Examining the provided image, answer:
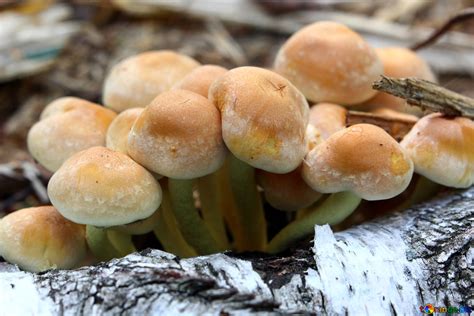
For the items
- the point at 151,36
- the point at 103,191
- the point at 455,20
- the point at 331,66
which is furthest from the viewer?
the point at 151,36

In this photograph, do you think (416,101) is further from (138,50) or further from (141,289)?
(138,50)

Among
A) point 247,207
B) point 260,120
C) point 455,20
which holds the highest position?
point 455,20

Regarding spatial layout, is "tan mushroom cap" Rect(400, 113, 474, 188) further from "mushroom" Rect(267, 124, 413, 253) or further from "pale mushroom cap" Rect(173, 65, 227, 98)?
"pale mushroom cap" Rect(173, 65, 227, 98)

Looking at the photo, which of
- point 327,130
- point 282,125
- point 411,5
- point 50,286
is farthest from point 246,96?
point 411,5

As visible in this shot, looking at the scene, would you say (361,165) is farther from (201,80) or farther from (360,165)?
(201,80)

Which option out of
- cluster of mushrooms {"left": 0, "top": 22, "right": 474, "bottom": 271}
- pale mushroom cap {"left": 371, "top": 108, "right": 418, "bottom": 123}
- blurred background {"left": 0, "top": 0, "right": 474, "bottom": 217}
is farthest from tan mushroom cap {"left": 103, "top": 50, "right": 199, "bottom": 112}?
blurred background {"left": 0, "top": 0, "right": 474, "bottom": 217}

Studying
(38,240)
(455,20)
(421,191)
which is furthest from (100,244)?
(455,20)

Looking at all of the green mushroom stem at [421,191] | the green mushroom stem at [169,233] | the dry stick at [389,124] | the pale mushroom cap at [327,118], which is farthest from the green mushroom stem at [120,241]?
the green mushroom stem at [421,191]
